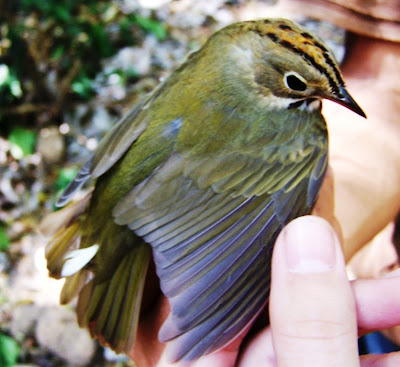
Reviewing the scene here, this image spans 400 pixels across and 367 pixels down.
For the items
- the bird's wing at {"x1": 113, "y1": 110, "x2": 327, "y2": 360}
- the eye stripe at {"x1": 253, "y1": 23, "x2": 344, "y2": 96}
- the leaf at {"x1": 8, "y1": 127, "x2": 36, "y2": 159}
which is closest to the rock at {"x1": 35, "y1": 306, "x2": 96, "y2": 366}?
the leaf at {"x1": 8, "y1": 127, "x2": 36, "y2": 159}

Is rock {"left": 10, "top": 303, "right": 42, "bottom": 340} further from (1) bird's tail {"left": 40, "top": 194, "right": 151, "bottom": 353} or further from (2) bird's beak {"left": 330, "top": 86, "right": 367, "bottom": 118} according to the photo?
(2) bird's beak {"left": 330, "top": 86, "right": 367, "bottom": 118}

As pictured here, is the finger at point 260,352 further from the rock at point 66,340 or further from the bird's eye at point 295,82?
the rock at point 66,340

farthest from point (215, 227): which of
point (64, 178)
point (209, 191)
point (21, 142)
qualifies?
point (21, 142)

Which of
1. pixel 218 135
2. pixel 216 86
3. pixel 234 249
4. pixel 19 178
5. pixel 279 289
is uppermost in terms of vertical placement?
pixel 216 86

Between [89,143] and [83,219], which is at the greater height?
[83,219]

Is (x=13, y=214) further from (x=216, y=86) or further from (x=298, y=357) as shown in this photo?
(x=298, y=357)

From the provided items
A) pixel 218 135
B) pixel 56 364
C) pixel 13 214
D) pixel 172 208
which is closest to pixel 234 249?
pixel 172 208

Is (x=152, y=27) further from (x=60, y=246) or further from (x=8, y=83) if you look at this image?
(x=60, y=246)
